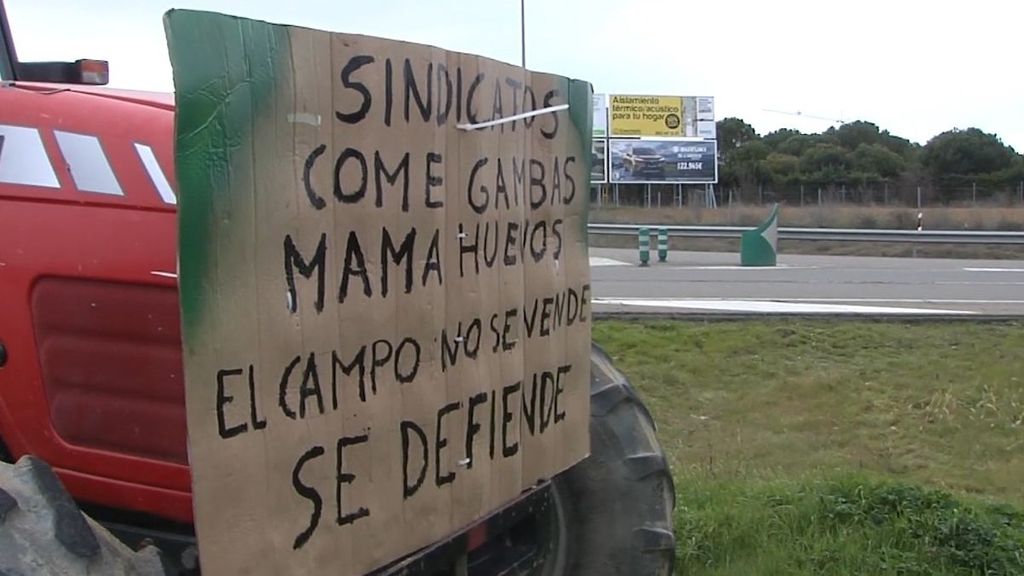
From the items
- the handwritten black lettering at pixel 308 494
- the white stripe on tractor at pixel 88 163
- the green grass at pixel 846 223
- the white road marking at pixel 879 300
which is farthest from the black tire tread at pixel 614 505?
the green grass at pixel 846 223

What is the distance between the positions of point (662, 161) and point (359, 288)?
52.1m

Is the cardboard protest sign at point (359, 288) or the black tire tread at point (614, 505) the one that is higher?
the cardboard protest sign at point (359, 288)

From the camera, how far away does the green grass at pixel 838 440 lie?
15.4 ft

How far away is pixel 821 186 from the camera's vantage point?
168 ft

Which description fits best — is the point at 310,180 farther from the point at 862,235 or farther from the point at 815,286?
the point at 862,235

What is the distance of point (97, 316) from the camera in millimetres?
2537

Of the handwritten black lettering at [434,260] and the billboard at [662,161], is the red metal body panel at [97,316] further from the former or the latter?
the billboard at [662,161]

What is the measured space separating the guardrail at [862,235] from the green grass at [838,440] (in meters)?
14.8

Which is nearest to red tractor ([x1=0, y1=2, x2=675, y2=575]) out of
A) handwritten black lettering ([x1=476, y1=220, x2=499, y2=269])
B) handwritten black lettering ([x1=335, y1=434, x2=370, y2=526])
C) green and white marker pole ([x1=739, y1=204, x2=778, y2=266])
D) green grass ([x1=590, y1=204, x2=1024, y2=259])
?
handwritten black lettering ([x1=335, y1=434, x2=370, y2=526])

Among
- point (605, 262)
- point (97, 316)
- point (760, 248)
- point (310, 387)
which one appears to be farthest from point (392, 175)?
point (605, 262)

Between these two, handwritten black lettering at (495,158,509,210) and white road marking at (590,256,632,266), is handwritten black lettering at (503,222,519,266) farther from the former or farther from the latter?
white road marking at (590,256,632,266)

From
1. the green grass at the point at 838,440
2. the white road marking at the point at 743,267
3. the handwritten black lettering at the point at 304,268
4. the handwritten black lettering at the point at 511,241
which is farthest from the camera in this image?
the white road marking at the point at 743,267

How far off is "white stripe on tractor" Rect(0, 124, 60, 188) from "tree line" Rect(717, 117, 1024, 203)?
1933 inches

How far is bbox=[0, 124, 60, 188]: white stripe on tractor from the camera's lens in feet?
8.30
